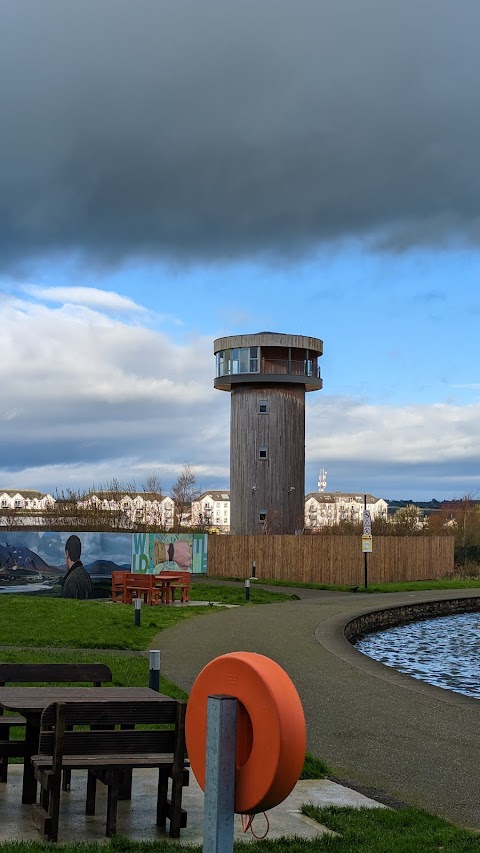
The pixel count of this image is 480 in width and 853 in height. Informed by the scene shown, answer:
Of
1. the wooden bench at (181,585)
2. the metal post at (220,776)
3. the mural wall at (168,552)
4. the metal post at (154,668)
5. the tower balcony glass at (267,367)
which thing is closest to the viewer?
the metal post at (220,776)

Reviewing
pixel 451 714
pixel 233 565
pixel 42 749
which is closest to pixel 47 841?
pixel 42 749

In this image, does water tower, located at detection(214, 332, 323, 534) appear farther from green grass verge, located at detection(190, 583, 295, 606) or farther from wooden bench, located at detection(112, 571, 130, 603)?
wooden bench, located at detection(112, 571, 130, 603)

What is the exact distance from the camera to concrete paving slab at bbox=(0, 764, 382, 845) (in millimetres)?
7125

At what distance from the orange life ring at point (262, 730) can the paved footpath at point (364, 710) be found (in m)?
3.36

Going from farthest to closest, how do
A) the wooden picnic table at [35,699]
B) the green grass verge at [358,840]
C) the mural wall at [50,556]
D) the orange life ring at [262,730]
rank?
1. the mural wall at [50,556]
2. the wooden picnic table at [35,699]
3. the green grass verge at [358,840]
4. the orange life ring at [262,730]

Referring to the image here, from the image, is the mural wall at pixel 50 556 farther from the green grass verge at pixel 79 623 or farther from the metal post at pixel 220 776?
the metal post at pixel 220 776

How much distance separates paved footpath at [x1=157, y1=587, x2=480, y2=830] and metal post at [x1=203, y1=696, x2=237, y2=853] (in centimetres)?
337

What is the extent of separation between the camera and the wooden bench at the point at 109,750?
272 inches

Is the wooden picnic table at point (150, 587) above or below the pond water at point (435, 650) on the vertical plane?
above

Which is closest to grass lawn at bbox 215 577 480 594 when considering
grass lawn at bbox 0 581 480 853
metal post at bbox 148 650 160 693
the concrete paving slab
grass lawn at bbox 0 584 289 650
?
grass lawn at bbox 0 581 480 853

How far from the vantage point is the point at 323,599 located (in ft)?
117

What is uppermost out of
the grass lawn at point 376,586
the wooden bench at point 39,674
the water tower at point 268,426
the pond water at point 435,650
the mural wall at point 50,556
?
the water tower at point 268,426

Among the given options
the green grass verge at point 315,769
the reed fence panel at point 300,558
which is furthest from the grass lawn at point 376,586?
the green grass verge at point 315,769

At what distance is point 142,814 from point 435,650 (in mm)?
18327
